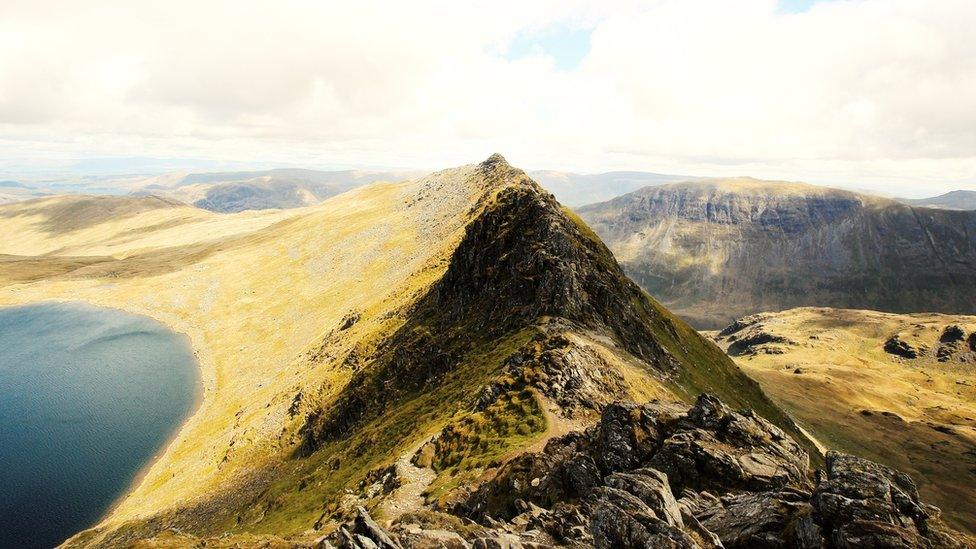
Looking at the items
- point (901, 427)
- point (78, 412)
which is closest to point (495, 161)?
point (78, 412)

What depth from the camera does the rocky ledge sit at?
1928 cm

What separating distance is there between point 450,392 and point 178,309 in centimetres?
16896

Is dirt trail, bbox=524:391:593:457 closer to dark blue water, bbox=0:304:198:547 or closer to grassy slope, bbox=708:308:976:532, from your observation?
dark blue water, bbox=0:304:198:547

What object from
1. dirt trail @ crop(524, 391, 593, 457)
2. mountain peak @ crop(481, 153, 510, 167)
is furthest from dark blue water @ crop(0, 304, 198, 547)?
mountain peak @ crop(481, 153, 510, 167)

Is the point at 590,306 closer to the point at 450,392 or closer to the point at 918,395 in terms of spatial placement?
the point at 450,392

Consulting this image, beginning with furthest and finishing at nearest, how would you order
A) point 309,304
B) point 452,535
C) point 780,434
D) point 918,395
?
point 918,395
point 309,304
point 780,434
point 452,535

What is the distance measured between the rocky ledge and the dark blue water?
79259 millimetres

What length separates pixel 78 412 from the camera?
104875 millimetres

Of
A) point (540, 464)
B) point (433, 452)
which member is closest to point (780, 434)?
point (540, 464)

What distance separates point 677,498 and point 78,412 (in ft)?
436

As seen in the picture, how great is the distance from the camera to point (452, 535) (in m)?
24.4

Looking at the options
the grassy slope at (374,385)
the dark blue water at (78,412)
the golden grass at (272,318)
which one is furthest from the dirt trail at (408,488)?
the dark blue water at (78,412)

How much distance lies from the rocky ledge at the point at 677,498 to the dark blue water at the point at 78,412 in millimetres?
79259

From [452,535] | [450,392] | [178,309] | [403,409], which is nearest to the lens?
[452,535]
